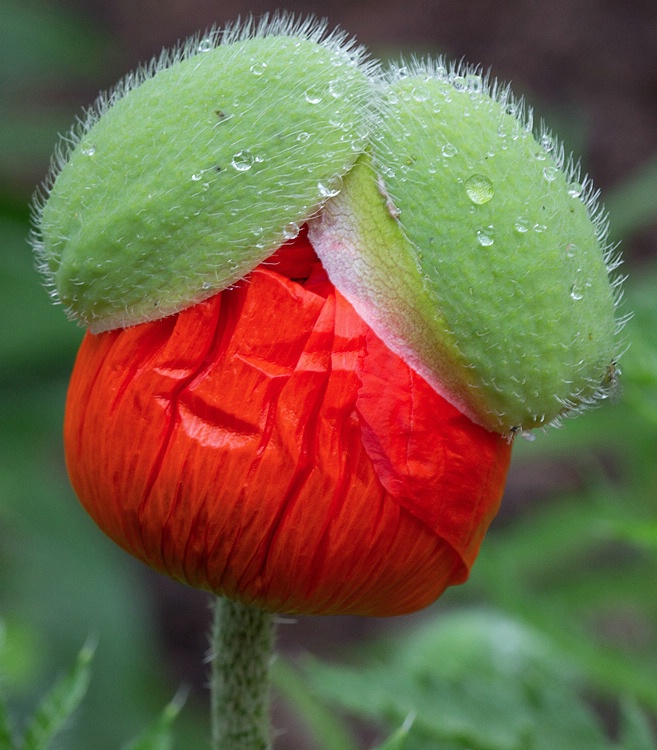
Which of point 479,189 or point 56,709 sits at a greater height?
point 479,189

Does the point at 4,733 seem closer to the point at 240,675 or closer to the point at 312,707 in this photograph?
the point at 240,675

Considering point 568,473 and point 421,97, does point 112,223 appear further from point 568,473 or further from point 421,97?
point 568,473

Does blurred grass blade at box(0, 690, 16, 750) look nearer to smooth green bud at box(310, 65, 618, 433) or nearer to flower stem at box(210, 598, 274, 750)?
flower stem at box(210, 598, 274, 750)

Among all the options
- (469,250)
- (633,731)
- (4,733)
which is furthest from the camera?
(633,731)

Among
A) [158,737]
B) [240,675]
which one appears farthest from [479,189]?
[158,737]

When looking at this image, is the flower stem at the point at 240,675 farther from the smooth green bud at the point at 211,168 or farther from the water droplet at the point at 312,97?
the water droplet at the point at 312,97

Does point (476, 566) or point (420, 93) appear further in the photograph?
point (476, 566)

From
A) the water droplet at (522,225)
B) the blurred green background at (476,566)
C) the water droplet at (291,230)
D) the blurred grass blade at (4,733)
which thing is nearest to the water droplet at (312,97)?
the water droplet at (291,230)
